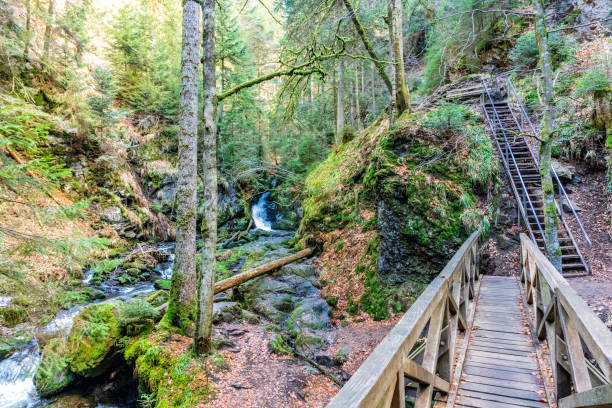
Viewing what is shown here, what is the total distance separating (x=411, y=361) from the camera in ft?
6.66

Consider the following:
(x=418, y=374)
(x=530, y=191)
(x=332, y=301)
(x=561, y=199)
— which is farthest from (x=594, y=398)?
(x=561, y=199)

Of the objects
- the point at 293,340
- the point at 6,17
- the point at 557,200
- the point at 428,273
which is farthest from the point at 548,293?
the point at 6,17

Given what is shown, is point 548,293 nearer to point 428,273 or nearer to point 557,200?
point 428,273

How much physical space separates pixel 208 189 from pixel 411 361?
415cm

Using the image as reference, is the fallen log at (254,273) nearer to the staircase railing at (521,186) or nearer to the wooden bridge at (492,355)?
the wooden bridge at (492,355)

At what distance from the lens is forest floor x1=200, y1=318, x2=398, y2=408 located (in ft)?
15.6

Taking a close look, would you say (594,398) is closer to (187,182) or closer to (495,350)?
(495,350)

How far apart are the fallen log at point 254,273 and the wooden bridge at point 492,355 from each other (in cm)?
530

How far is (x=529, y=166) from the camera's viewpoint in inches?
348

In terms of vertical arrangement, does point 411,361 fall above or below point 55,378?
above

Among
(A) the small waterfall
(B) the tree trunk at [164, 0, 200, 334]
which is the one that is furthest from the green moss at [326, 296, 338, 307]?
(A) the small waterfall

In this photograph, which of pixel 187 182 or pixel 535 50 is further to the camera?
pixel 535 50

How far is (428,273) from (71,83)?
1656 centimetres

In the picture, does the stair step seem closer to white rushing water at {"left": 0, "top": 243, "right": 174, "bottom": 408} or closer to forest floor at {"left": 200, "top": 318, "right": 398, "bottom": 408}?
forest floor at {"left": 200, "top": 318, "right": 398, "bottom": 408}
